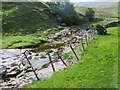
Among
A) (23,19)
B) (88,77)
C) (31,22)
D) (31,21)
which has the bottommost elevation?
(31,22)

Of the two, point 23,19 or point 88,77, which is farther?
point 23,19

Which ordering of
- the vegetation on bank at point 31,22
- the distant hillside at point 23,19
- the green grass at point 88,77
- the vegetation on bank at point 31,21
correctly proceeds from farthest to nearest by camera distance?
1. the distant hillside at point 23,19
2. the vegetation on bank at point 31,21
3. the vegetation on bank at point 31,22
4. the green grass at point 88,77

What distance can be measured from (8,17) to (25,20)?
951cm

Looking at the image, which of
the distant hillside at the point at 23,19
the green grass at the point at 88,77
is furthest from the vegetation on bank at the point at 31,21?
the green grass at the point at 88,77

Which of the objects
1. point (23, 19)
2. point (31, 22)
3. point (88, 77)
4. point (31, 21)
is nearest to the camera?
point (88, 77)

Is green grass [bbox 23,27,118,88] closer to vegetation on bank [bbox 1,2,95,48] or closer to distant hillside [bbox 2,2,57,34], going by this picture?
vegetation on bank [bbox 1,2,95,48]

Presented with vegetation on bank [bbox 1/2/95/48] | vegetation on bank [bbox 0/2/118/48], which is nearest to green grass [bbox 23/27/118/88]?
vegetation on bank [bbox 0/2/118/48]

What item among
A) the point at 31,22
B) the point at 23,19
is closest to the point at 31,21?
the point at 31,22

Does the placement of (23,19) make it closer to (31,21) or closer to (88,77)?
(31,21)

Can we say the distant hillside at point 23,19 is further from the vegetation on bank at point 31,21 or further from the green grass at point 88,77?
the green grass at point 88,77

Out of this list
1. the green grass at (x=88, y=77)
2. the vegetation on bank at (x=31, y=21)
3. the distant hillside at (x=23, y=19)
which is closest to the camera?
the green grass at (x=88, y=77)

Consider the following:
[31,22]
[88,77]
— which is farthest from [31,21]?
[88,77]

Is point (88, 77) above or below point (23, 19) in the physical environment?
above

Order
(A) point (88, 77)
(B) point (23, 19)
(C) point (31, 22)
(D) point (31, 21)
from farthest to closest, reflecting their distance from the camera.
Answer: (D) point (31, 21)
(B) point (23, 19)
(C) point (31, 22)
(A) point (88, 77)
